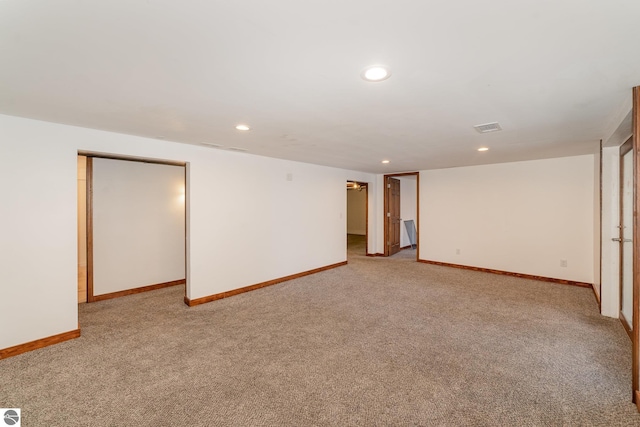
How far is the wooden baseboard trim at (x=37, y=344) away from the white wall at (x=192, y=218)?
4 cm

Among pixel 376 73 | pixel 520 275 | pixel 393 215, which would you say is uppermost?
pixel 376 73

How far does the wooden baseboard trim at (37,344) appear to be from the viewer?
103 inches

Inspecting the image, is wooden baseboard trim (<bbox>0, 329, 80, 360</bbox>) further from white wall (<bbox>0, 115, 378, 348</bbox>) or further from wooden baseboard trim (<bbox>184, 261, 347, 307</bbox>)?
wooden baseboard trim (<bbox>184, 261, 347, 307</bbox>)

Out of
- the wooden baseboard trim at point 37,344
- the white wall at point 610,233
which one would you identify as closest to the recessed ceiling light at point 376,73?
the white wall at point 610,233

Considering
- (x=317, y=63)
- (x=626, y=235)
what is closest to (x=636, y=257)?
(x=626, y=235)

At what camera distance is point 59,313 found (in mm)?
2920

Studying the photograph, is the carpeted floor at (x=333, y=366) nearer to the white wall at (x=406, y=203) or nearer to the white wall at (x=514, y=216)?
the white wall at (x=514, y=216)

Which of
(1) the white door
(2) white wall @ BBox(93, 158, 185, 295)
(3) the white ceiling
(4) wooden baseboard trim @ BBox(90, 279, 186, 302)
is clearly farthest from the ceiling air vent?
(4) wooden baseboard trim @ BBox(90, 279, 186, 302)

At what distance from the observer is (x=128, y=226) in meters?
4.42

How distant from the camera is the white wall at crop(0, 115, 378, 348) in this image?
106 inches

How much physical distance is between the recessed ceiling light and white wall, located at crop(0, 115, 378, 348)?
2.96 meters

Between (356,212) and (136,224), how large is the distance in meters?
9.09

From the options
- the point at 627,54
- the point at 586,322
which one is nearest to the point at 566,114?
the point at 627,54

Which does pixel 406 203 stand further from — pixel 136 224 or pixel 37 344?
pixel 37 344
